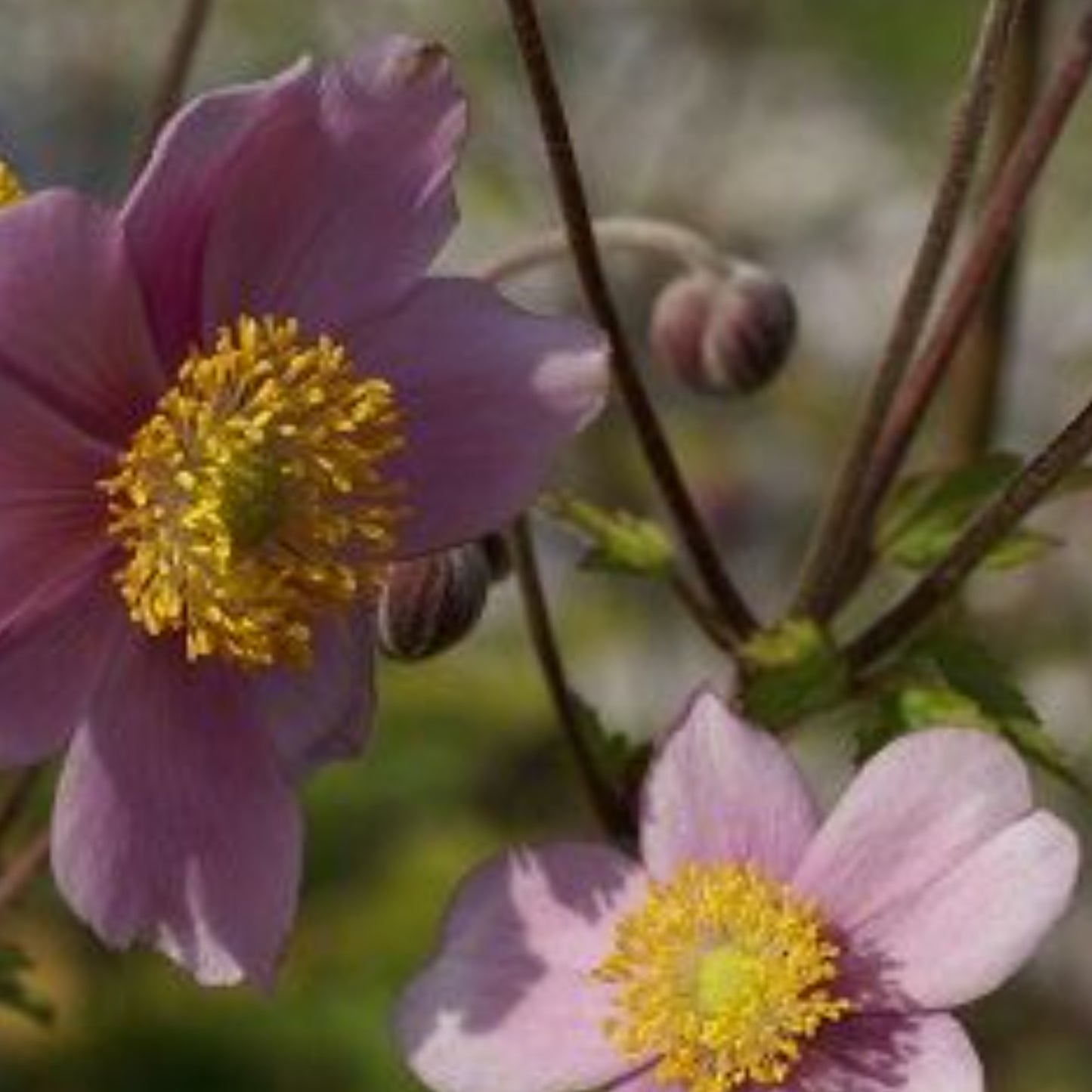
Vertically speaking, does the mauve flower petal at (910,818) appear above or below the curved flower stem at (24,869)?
A: above

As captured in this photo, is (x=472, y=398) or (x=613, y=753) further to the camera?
(x=613, y=753)

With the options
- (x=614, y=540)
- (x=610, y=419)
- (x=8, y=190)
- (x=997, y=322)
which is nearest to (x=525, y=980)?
(x=614, y=540)

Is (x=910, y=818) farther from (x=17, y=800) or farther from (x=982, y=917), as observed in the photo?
(x=17, y=800)

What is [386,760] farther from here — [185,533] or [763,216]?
[763,216]

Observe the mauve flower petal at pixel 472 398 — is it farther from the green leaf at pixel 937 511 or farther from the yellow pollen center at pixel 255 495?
the green leaf at pixel 937 511

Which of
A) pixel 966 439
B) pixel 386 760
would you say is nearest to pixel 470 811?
pixel 386 760

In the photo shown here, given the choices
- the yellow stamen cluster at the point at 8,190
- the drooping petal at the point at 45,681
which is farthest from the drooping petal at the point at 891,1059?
the yellow stamen cluster at the point at 8,190

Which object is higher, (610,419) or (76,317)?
(76,317)
